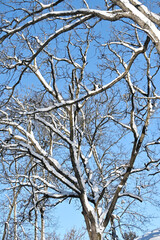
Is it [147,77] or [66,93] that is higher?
[66,93]

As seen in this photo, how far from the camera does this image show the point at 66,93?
12672mm

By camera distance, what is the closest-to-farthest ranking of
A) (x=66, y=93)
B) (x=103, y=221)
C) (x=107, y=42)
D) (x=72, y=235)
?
(x=107, y=42), (x=103, y=221), (x=66, y=93), (x=72, y=235)

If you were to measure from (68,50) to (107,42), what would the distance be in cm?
188

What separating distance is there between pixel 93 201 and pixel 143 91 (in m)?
4.09

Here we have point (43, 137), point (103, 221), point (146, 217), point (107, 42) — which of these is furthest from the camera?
point (43, 137)

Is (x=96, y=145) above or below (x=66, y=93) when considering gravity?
below

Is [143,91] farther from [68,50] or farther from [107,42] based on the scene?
[68,50]

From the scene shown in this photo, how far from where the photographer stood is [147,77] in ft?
30.3

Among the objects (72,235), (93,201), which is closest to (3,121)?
(93,201)

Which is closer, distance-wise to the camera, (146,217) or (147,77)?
(147,77)

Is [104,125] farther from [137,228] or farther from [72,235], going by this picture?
[72,235]

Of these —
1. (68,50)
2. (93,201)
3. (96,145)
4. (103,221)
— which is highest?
(68,50)

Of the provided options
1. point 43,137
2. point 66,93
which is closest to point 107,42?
point 66,93

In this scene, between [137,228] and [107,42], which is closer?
[107,42]
